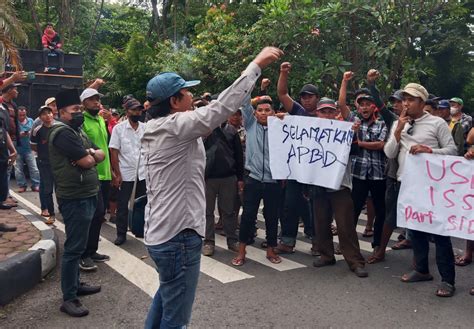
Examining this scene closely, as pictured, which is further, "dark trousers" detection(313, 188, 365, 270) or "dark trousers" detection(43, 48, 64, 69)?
"dark trousers" detection(43, 48, 64, 69)

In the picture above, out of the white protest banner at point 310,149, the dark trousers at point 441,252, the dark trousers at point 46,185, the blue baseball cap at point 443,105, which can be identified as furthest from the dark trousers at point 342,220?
the dark trousers at point 46,185

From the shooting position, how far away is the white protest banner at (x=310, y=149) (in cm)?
527

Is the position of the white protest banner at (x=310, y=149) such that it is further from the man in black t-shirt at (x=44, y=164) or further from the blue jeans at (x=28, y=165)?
the blue jeans at (x=28, y=165)

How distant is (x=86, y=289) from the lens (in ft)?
15.2

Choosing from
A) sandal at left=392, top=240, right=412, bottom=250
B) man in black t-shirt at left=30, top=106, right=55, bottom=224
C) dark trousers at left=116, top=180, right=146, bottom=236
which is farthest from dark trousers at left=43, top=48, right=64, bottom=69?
sandal at left=392, top=240, right=412, bottom=250

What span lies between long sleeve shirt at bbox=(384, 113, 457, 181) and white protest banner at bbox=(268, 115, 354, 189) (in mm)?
494

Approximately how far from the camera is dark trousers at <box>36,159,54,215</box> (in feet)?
25.3

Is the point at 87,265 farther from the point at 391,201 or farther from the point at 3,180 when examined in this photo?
the point at 391,201

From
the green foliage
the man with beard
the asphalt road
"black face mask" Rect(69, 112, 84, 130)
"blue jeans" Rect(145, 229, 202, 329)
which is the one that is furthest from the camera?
the green foliage

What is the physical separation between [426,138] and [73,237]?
3.44 meters

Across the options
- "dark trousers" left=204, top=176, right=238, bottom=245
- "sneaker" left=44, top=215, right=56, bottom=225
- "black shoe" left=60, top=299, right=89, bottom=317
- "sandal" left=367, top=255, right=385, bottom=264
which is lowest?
"sneaker" left=44, top=215, right=56, bottom=225

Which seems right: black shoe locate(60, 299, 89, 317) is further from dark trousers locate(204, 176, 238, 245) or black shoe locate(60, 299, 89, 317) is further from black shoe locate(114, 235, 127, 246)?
black shoe locate(114, 235, 127, 246)

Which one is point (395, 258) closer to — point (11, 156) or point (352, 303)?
point (352, 303)

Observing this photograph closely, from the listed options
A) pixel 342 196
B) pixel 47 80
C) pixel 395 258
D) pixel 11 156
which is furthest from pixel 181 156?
pixel 47 80
